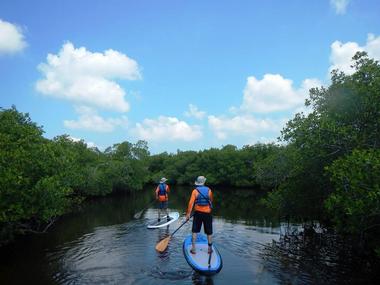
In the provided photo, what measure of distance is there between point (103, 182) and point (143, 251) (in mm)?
30350

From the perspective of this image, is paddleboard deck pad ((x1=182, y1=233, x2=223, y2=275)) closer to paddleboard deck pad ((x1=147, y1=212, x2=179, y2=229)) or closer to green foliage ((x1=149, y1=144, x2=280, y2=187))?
paddleboard deck pad ((x1=147, y1=212, x2=179, y2=229))

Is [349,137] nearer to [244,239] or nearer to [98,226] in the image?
[244,239]

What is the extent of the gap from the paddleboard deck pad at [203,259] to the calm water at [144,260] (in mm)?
263

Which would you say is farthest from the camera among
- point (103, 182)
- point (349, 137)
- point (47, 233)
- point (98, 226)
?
point (103, 182)

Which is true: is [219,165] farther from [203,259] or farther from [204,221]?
[203,259]

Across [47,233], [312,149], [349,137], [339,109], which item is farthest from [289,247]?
[47,233]

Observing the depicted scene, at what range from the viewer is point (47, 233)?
18.1 meters

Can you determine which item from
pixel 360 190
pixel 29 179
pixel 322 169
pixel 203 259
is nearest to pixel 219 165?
pixel 322 169

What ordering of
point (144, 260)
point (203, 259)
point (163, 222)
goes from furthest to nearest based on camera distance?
point (163, 222) < point (144, 260) < point (203, 259)

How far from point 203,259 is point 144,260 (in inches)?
91.1

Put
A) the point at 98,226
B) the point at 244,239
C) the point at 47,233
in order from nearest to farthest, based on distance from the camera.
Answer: the point at 244,239 < the point at 47,233 < the point at 98,226

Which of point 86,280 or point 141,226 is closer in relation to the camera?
point 86,280

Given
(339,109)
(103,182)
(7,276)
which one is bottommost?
(7,276)

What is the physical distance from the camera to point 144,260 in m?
12.2
